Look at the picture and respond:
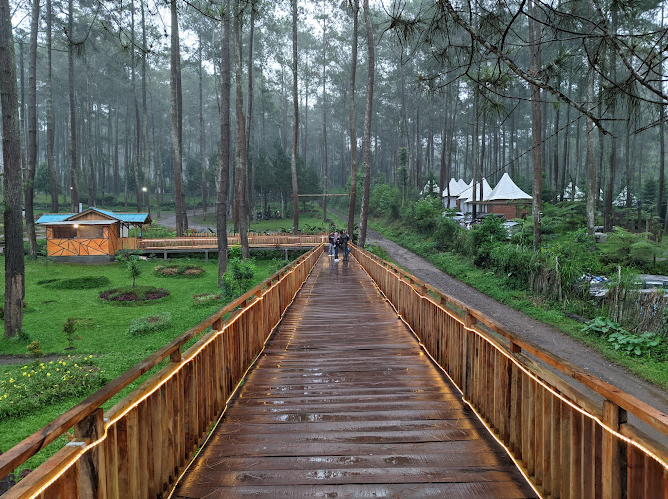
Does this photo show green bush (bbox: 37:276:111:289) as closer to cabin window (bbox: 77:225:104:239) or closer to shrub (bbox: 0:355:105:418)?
cabin window (bbox: 77:225:104:239)

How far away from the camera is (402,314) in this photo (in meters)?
9.31

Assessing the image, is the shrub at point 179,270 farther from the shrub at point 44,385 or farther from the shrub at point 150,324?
the shrub at point 44,385

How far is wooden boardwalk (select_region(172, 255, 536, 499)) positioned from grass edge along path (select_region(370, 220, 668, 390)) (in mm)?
6247

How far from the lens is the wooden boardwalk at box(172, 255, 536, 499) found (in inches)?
122

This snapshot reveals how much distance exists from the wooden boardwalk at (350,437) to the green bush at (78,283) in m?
17.3

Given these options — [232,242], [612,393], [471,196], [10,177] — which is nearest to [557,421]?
[612,393]

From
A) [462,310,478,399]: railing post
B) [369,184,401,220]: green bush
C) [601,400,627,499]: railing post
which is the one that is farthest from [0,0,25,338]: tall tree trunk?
[369,184,401,220]: green bush

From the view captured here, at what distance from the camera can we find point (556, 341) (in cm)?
1186

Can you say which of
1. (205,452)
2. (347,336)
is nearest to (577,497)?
(205,452)

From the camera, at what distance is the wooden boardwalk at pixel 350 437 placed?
3092mm

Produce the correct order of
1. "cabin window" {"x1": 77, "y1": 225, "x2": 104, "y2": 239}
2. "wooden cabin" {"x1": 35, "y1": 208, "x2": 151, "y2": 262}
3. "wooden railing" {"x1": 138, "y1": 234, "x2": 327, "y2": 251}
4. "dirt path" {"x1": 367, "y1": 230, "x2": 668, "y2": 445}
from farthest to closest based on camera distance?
"wooden railing" {"x1": 138, "y1": 234, "x2": 327, "y2": 251}
"cabin window" {"x1": 77, "y1": 225, "x2": 104, "y2": 239}
"wooden cabin" {"x1": 35, "y1": 208, "x2": 151, "y2": 262}
"dirt path" {"x1": 367, "y1": 230, "x2": 668, "y2": 445}

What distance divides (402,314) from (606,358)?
5315 mm

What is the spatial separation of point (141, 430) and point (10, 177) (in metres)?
14.1

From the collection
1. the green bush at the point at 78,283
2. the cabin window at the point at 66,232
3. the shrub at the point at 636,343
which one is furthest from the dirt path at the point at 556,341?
the cabin window at the point at 66,232
